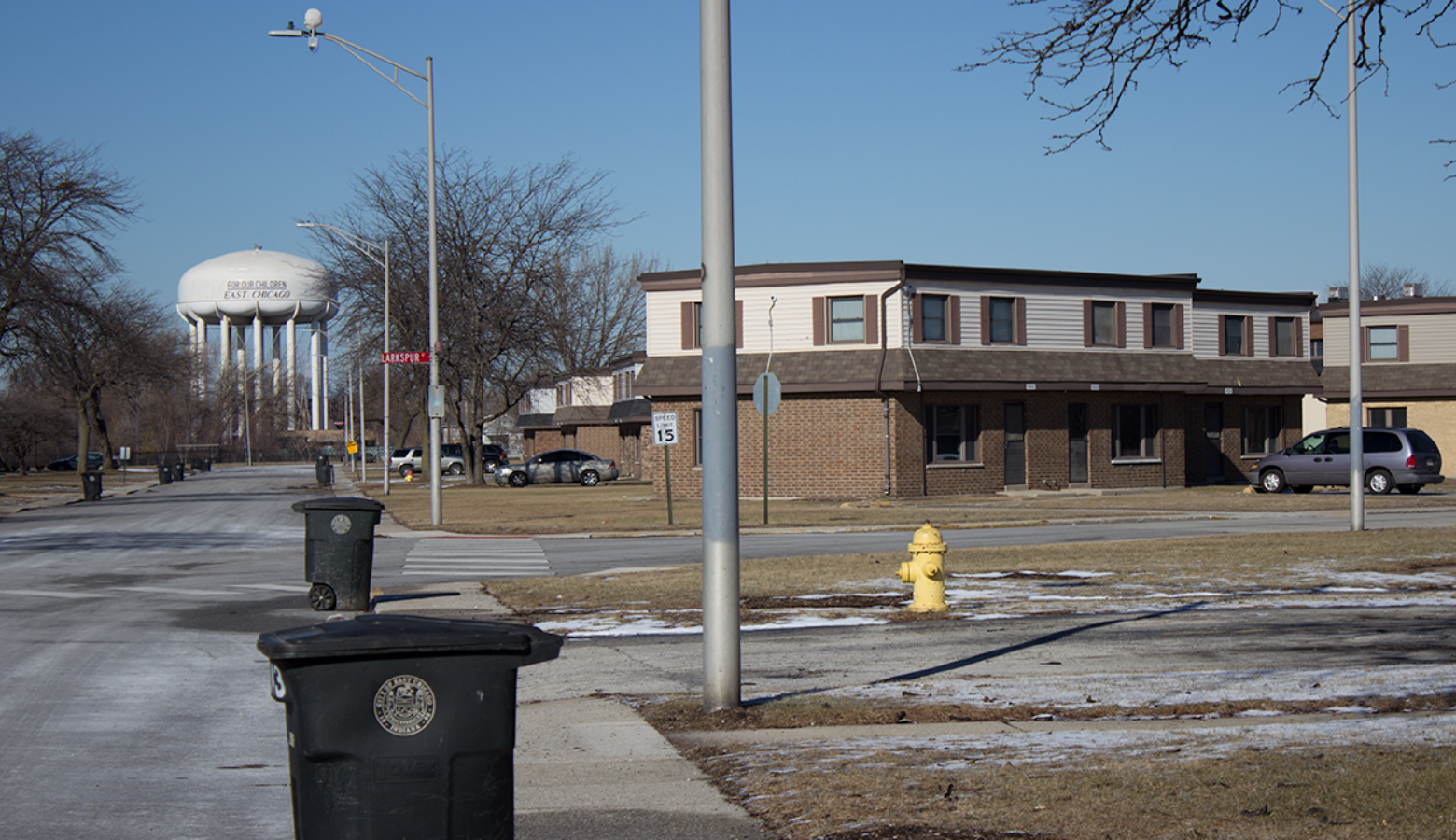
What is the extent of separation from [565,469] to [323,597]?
41.1 meters

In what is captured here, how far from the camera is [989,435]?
37.0m

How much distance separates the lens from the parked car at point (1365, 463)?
33.3 m

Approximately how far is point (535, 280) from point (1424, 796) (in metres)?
48.5

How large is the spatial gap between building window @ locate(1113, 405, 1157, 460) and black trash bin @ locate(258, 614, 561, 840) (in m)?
37.1

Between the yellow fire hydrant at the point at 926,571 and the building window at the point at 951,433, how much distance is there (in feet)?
80.5

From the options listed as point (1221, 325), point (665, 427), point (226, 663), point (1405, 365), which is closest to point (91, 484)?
point (665, 427)

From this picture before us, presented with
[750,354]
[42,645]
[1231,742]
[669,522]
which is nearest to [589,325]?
[750,354]

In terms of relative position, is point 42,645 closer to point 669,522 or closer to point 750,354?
point 669,522

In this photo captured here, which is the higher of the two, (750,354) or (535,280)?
(535,280)

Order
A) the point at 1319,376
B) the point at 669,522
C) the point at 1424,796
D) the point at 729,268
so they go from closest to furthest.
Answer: the point at 1424,796 → the point at 729,268 → the point at 669,522 → the point at 1319,376

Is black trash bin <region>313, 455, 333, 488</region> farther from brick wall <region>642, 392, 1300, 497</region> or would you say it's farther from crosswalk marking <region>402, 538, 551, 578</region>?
crosswalk marking <region>402, 538, 551, 578</region>

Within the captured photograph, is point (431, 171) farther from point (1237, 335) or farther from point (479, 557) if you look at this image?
point (1237, 335)

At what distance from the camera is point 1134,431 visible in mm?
39344

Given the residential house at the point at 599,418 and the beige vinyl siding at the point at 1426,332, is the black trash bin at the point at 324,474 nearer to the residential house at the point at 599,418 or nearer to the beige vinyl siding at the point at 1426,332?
the residential house at the point at 599,418
